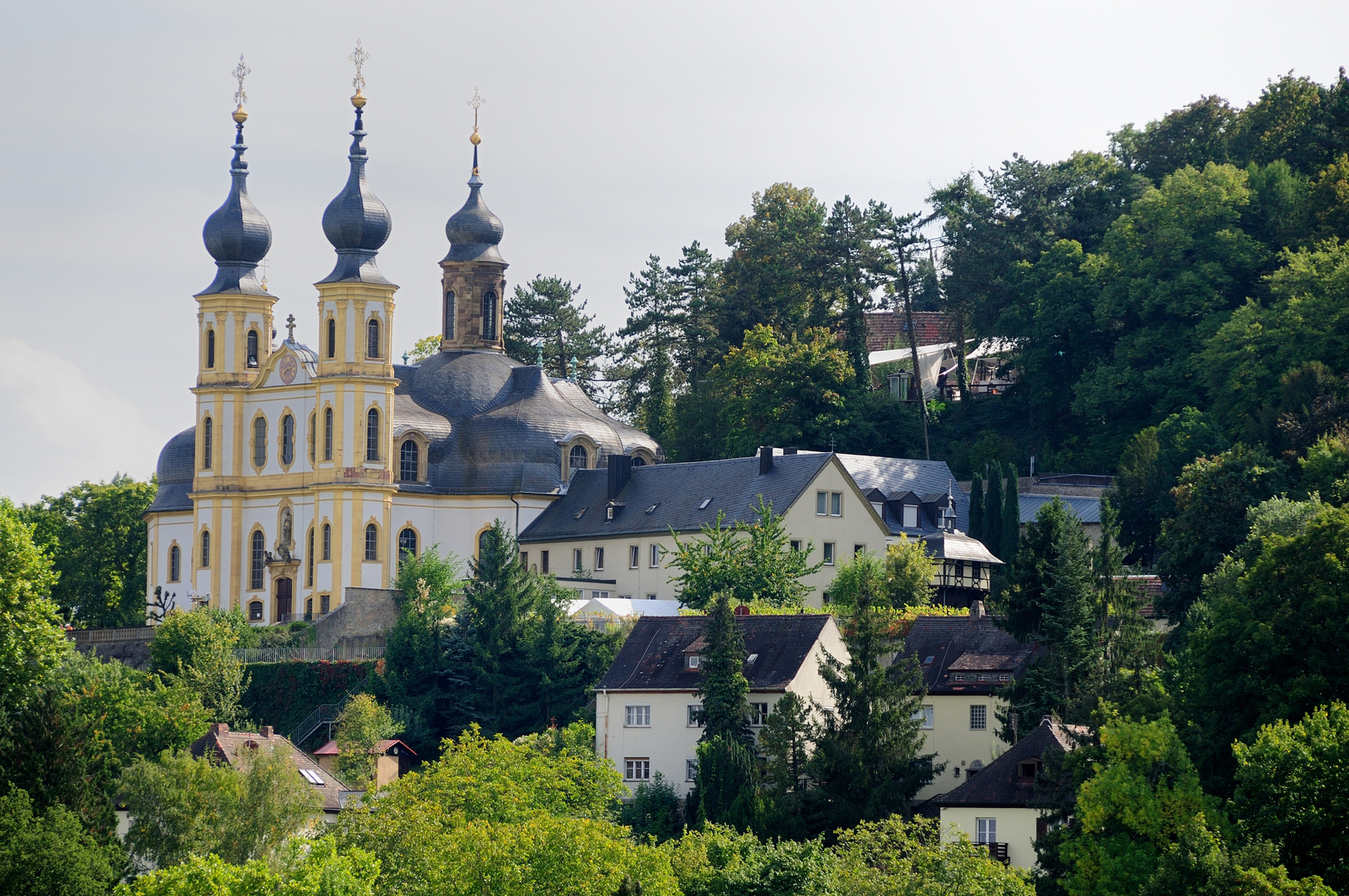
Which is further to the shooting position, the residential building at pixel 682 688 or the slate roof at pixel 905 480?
the slate roof at pixel 905 480

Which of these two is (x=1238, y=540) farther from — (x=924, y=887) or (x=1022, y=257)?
(x=1022, y=257)

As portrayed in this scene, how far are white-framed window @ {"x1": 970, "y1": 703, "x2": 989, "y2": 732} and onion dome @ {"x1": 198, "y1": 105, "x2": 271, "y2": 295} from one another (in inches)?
1571

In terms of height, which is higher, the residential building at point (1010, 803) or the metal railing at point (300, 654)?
the metal railing at point (300, 654)

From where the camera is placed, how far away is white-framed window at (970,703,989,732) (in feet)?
220

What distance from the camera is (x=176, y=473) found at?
100m

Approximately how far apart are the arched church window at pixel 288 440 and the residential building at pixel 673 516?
8554 mm

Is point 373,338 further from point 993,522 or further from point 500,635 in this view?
point 993,522

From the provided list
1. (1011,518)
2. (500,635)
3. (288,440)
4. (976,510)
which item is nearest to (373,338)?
(288,440)

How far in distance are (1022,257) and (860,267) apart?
278 inches

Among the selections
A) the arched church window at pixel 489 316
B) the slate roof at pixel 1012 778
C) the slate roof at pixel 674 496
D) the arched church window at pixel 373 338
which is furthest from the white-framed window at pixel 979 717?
the arched church window at pixel 489 316

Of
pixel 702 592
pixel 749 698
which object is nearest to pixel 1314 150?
pixel 702 592

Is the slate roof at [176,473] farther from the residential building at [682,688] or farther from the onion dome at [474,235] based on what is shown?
the residential building at [682,688]

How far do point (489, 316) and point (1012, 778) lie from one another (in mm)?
49174

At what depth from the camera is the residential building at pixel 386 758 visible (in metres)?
73.9
